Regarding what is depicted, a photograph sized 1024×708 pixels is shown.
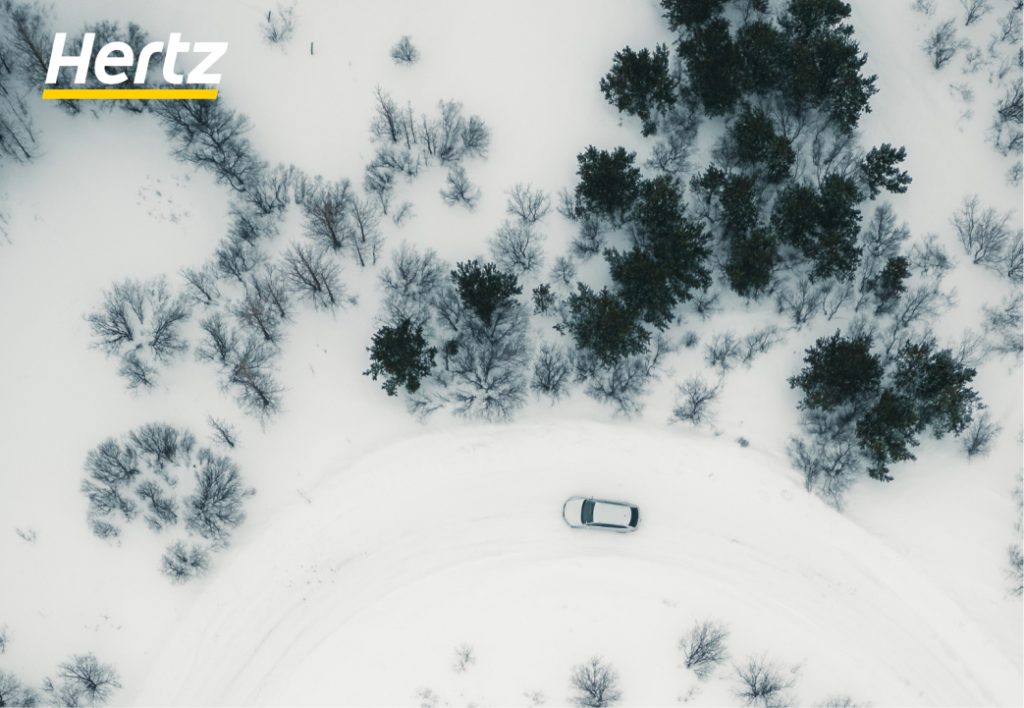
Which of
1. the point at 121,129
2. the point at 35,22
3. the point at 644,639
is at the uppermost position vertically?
the point at 35,22

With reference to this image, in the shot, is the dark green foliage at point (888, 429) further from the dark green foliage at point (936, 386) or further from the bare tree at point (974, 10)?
the bare tree at point (974, 10)

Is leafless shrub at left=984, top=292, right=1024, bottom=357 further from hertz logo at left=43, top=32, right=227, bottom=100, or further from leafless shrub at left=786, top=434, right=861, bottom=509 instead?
hertz logo at left=43, top=32, right=227, bottom=100

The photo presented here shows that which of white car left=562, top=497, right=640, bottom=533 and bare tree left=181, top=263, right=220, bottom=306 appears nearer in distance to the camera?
white car left=562, top=497, right=640, bottom=533

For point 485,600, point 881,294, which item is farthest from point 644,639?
point 881,294

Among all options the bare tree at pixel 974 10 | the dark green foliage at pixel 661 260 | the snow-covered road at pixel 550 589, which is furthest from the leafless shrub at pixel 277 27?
the bare tree at pixel 974 10

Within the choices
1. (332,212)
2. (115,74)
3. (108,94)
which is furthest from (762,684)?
(115,74)

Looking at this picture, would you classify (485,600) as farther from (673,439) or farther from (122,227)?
(122,227)

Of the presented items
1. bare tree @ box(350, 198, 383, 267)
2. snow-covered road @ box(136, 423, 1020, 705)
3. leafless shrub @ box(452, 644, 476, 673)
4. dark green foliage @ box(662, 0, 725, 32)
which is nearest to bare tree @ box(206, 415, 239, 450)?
snow-covered road @ box(136, 423, 1020, 705)
